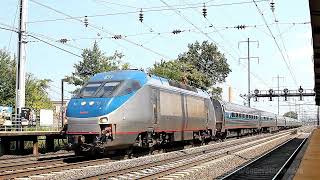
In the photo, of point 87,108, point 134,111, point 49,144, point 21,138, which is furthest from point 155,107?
point 49,144

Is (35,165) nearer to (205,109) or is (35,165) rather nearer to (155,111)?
(155,111)

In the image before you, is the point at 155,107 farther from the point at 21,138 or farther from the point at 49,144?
the point at 49,144

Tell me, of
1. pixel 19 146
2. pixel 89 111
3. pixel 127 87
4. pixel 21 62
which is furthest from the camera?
pixel 21 62

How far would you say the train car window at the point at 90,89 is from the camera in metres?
17.5

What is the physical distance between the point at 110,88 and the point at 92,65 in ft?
222

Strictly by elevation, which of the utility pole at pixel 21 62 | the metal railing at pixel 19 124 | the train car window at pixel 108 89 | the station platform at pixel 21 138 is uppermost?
the utility pole at pixel 21 62

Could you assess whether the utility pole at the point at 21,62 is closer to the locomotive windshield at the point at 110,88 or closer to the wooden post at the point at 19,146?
the wooden post at the point at 19,146

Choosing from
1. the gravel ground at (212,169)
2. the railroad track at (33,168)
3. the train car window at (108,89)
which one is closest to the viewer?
the railroad track at (33,168)

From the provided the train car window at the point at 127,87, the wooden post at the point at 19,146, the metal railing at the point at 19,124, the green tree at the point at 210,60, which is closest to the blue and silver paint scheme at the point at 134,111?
the train car window at the point at 127,87

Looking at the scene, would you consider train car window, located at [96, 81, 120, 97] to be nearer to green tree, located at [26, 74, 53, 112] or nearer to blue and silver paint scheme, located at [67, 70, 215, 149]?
blue and silver paint scheme, located at [67, 70, 215, 149]

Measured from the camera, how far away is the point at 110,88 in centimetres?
1739

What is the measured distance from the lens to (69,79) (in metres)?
79.7

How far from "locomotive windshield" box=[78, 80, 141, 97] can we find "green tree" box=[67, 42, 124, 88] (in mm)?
51594

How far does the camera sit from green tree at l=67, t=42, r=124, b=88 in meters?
71.9
